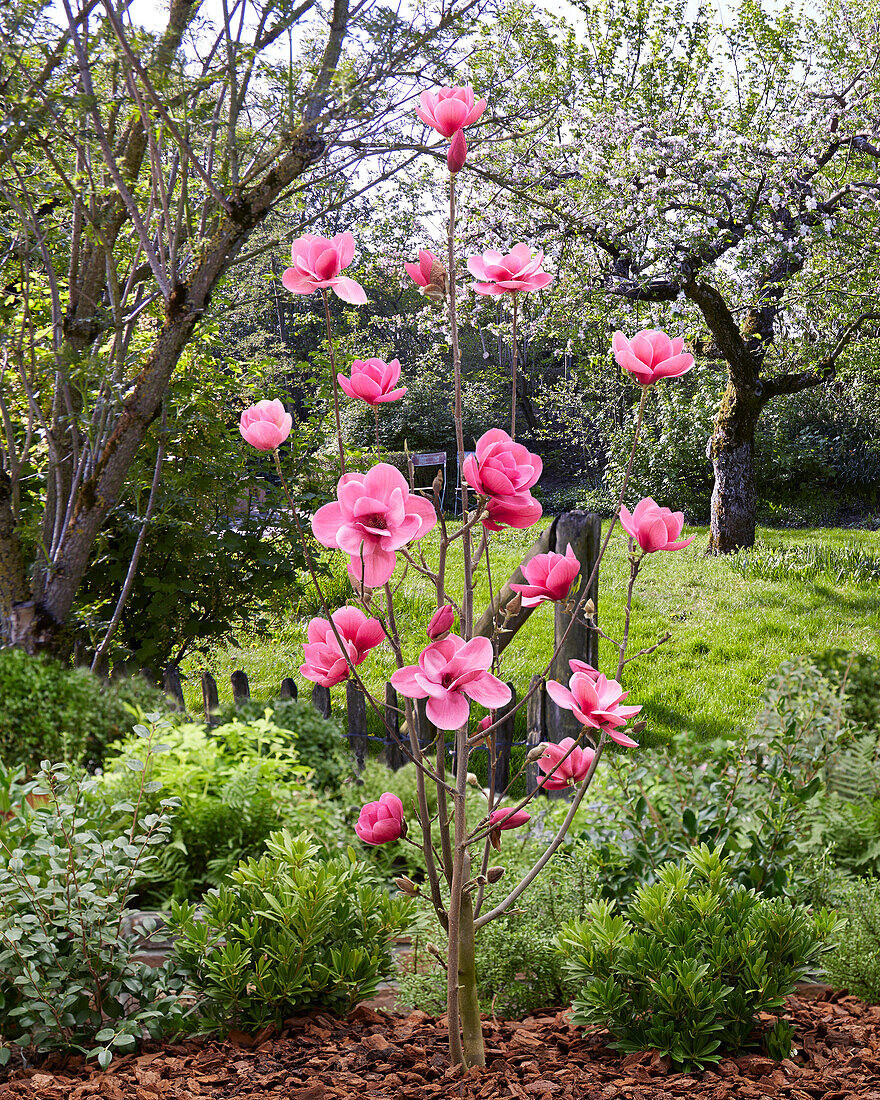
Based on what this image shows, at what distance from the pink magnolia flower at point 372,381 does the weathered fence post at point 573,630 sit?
2352 mm

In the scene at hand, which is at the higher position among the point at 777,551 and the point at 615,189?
the point at 615,189

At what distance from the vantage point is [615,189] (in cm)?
773

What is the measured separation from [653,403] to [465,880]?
1323 centimetres

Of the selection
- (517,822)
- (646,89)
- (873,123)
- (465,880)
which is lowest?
(465,880)

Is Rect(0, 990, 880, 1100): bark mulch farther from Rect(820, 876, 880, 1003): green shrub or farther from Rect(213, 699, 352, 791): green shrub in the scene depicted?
Rect(213, 699, 352, 791): green shrub

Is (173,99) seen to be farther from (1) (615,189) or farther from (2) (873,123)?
(2) (873,123)

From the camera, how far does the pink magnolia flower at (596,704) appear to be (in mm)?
1284

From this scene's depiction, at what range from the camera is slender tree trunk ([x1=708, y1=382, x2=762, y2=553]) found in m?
9.04

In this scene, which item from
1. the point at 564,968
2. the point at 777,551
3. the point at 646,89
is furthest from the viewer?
the point at 777,551

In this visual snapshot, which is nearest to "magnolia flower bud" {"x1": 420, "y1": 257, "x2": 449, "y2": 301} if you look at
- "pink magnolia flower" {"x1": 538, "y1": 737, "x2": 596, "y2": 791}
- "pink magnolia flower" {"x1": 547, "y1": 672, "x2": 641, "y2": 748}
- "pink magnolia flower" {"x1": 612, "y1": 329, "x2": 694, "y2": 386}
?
"pink magnolia flower" {"x1": 612, "y1": 329, "x2": 694, "y2": 386}

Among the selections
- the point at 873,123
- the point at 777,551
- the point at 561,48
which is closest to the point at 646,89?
the point at 561,48

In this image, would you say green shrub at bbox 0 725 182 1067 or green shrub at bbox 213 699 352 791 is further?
green shrub at bbox 213 699 352 791

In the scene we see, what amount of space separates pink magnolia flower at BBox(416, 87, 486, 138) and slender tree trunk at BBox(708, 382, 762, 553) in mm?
8308

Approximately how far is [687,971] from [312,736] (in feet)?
8.33
